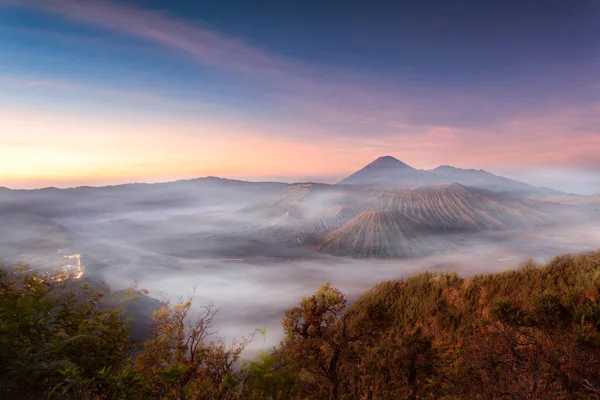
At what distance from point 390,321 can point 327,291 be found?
16192mm

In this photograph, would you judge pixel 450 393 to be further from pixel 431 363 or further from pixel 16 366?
pixel 16 366

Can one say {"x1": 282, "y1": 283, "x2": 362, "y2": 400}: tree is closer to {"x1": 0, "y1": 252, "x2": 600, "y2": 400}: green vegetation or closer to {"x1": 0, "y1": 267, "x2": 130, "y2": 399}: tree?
{"x1": 0, "y1": 252, "x2": 600, "y2": 400}: green vegetation

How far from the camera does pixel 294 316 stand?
2059 centimetres

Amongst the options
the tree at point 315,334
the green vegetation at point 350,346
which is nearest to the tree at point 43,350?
the green vegetation at point 350,346

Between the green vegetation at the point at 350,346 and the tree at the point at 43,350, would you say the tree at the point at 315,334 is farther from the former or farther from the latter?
the tree at the point at 43,350

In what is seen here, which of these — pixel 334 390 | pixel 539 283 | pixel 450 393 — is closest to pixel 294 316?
pixel 334 390

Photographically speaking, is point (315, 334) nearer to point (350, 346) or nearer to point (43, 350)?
point (350, 346)

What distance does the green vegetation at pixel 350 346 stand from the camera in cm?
690

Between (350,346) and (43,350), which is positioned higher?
(43,350)

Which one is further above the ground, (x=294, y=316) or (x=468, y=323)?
(x=294, y=316)

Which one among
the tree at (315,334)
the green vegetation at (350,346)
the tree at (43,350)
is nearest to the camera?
the tree at (43,350)

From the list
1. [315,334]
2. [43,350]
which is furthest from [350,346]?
[43,350]

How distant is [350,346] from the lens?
23.9 metres

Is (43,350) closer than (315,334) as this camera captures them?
Yes
